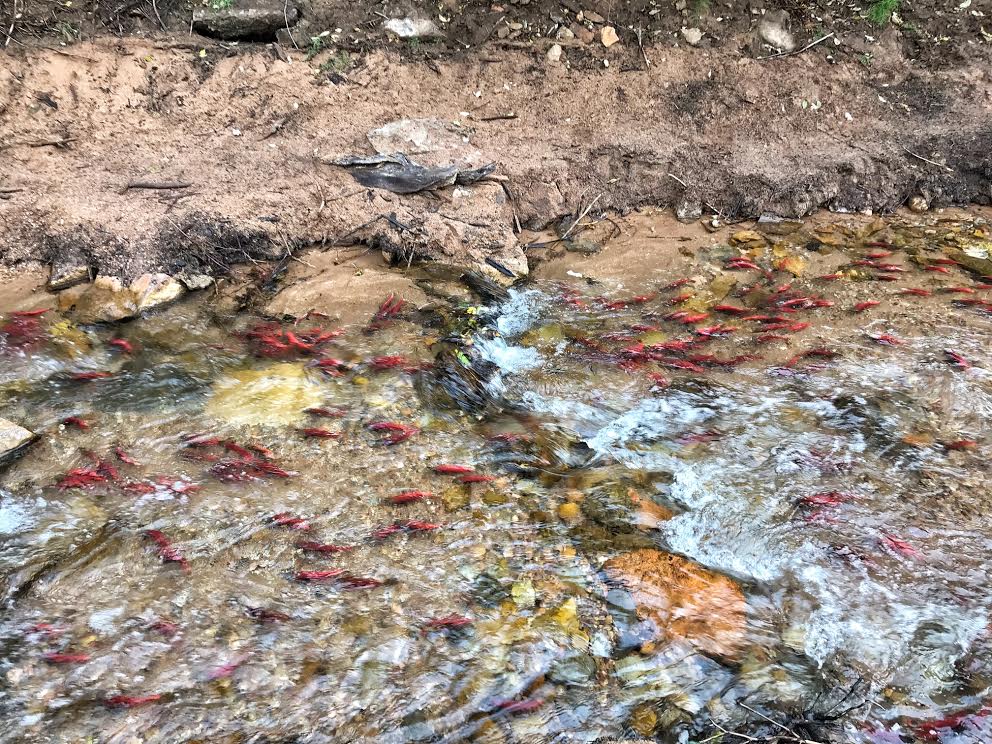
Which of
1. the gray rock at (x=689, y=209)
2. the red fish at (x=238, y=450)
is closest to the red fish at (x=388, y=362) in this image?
the red fish at (x=238, y=450)

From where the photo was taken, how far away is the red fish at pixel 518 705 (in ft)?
10.7

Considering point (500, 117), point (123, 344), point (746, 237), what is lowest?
point (123, 344)

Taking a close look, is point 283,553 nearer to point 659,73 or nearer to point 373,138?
point 373,138

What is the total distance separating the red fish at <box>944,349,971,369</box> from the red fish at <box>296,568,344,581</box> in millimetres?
5215

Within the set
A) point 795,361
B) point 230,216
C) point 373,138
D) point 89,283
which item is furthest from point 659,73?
point 89,283

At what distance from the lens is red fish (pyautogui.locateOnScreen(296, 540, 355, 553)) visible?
3947 mm

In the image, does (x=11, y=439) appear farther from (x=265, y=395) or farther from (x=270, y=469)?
(x=270, y=469)

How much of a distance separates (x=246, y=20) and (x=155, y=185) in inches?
96.5

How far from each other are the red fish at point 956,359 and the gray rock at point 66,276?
7.61m

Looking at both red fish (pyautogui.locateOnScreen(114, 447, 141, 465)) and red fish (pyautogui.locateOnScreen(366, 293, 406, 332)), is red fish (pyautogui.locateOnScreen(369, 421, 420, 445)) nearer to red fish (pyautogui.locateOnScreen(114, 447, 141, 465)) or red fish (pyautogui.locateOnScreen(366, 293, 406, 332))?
red fish (pyautogui.locateOnScreen(366, 293, 406, 332))

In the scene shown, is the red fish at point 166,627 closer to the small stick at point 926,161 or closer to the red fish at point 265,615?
the red fish at point 265,615

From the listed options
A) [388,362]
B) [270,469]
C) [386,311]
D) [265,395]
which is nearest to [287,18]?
[386,311]

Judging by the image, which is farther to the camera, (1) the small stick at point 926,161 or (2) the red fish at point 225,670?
(1) the small stick at point 926,161

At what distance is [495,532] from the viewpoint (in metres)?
4.11
